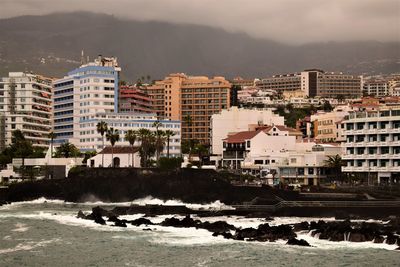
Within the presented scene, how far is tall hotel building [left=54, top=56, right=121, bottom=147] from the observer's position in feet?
462

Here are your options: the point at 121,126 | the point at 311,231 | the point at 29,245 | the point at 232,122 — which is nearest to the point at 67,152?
the point at 121,126

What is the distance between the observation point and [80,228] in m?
64.3

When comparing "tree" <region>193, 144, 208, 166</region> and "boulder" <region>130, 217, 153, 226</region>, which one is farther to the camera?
"tree" <region>193, 144, 208, 166</region>

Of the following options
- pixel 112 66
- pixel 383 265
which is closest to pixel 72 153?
pixel 112 66

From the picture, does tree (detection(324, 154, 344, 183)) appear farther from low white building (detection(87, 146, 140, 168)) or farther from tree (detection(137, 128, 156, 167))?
low white building (detection(87, 146, 140, 168))

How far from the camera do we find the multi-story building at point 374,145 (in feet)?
288

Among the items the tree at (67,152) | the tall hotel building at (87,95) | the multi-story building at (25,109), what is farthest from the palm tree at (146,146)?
the multi-story building at (25,109)

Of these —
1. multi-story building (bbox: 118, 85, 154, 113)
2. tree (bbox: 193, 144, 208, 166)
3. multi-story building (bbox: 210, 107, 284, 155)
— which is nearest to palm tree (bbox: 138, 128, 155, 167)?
tree (bbox: 193, 144, 208, 166)

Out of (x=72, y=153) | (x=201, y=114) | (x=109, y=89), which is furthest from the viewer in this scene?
(x=201, y=114)

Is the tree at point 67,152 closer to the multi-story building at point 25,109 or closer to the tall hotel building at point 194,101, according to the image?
the multi-story building at point 25,109

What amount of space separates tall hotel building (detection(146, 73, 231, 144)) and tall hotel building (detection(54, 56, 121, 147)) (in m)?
26.2

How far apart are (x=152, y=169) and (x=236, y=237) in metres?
44.9

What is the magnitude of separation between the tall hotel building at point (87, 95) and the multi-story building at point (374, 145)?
196 feet

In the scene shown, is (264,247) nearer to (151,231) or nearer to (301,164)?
(151,231)
